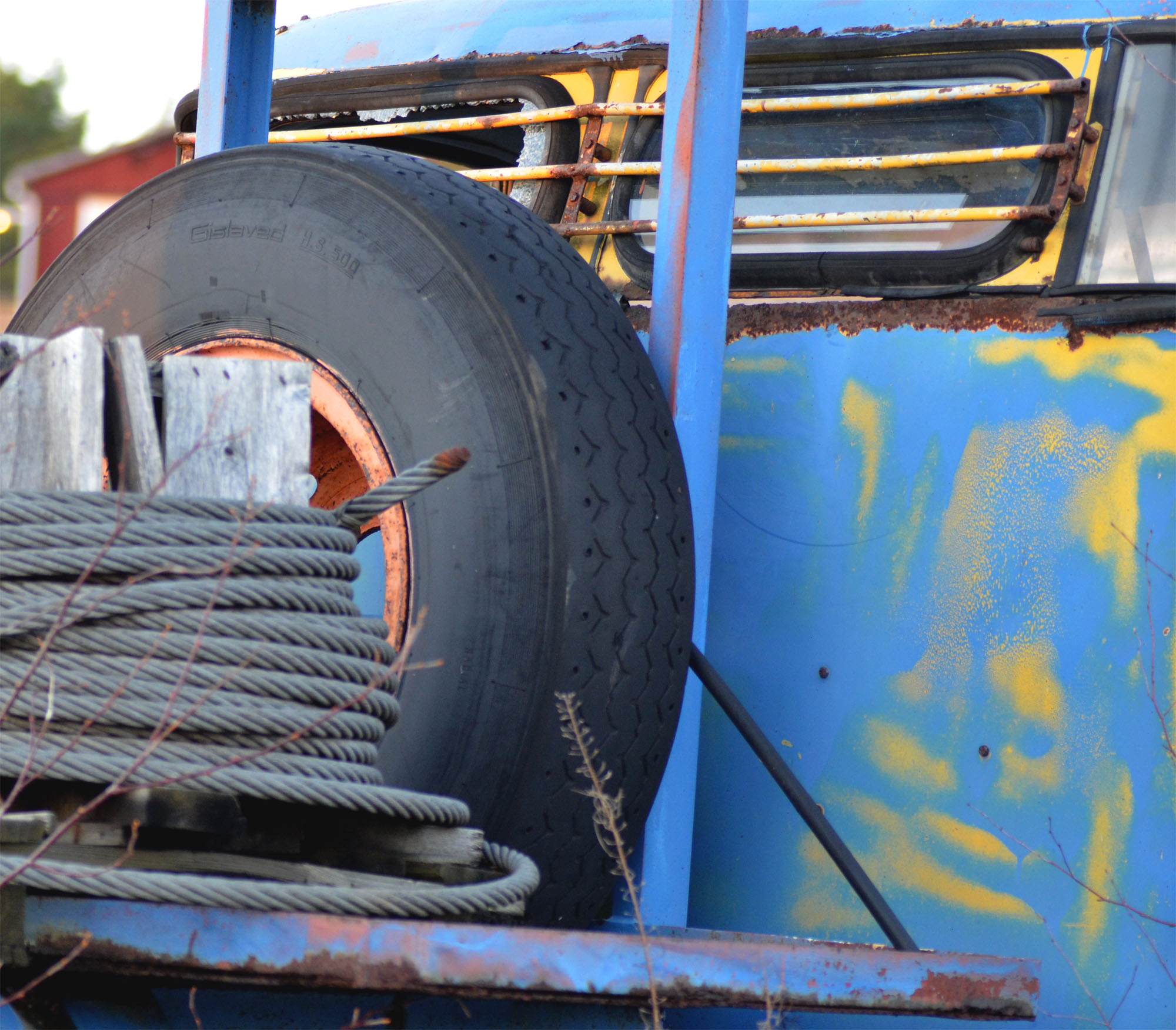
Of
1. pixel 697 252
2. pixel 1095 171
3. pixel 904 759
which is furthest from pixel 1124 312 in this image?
pixel 904 759

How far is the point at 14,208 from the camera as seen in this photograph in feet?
93.1

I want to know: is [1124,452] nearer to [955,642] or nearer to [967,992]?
[955,642]

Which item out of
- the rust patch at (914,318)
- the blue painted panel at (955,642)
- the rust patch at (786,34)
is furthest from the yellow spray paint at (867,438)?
the rust patch at (786,34)

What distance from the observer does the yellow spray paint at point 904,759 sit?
248 centimetres

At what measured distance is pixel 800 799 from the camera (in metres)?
2.36

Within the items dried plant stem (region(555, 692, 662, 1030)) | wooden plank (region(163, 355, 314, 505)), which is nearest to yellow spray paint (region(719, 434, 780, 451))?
dried plant stem (region(555, 692, 662, 1030))

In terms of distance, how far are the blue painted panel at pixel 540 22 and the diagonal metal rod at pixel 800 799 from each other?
1367 mm

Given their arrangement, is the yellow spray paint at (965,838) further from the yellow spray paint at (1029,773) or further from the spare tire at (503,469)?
the spare tire at (503,469)

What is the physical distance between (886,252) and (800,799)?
104cm

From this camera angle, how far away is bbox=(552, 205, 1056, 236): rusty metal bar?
8.62ft

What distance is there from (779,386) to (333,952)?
1437 millimetres

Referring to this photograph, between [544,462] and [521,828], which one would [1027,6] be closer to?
[544,462]

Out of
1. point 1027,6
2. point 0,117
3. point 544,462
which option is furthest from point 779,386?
point 0,117

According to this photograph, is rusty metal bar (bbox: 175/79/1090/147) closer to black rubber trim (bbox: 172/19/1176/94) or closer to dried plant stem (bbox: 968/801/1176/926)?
black rubber trim (bbox: 172/19/1176/94)
